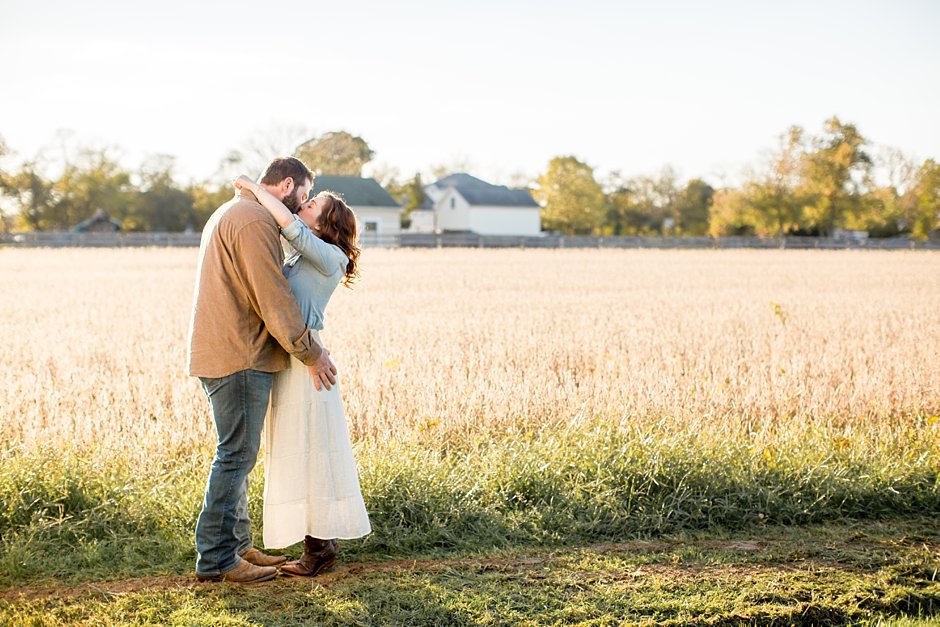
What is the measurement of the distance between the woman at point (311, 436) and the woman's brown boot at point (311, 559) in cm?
11

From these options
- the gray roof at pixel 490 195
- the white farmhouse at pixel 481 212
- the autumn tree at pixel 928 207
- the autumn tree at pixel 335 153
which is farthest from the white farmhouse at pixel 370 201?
the autumn tree at pixel 928 207

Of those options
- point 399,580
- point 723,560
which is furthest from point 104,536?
point 723,560

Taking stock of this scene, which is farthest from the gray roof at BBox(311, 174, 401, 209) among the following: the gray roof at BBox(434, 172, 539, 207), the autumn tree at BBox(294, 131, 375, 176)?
the gray roof at BBox(434, 172, 539, 207)

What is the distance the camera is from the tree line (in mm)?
72625

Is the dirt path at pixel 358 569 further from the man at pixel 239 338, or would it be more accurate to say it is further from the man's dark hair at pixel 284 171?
the man's dark hair at pixel 284 171

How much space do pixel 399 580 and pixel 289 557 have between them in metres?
0.82

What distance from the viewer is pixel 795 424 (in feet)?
25.2

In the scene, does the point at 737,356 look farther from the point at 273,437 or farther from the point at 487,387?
the point at 273,437

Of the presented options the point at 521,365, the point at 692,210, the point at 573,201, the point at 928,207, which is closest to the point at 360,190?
the point at 573,201

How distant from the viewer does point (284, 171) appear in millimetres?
4438

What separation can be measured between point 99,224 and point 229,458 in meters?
77.6

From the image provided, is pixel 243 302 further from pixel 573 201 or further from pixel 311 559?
pixel 573 201

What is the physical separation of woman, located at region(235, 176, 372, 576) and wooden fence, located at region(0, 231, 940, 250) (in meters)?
51.6

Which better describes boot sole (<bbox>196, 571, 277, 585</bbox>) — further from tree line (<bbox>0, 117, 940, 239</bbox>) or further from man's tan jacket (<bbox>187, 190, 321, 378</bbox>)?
tree line (<bbox>0, 117, 940, 239</bbox>)
